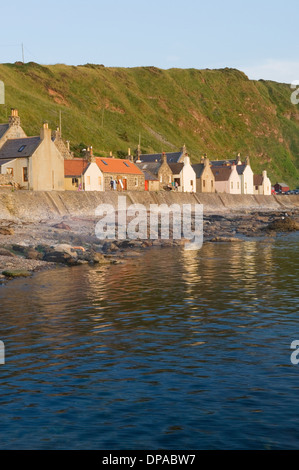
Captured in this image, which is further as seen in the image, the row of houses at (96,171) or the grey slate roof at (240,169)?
the grey slate roof at (240,169)

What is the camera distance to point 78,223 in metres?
55.7

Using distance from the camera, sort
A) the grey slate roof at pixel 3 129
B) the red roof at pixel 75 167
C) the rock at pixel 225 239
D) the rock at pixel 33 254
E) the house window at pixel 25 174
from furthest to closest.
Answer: the red roof at pixel 75 167 → the grey slate roof at pixel 3 129 → the house window at pixel 25 174 → the rock at pixel 225 239 → the rock at pixel 33 254

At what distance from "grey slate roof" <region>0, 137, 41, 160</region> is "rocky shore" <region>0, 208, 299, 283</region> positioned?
42.0 feet

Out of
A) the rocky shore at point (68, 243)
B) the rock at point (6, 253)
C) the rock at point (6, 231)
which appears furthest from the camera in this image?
the rock at point (6, 231)

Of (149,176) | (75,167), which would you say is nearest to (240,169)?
(149,176)

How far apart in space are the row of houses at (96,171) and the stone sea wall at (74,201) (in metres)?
4.08

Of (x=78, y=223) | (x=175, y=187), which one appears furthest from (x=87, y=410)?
(x=175, y=187)

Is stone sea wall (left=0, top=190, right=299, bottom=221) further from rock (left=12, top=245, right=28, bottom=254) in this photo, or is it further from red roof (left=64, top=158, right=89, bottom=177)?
rock (left=12, top=245, right=28, bottom=254)

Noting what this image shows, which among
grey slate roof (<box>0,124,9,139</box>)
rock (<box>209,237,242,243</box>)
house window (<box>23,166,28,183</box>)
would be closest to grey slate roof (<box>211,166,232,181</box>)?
grey slate roof (<box>0,124,9,139</box>)

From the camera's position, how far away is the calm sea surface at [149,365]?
1036 centimetres

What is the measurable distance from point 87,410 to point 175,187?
94.0m

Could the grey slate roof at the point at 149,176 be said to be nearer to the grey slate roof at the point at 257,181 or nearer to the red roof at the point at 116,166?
the red roof at the point at 116,166

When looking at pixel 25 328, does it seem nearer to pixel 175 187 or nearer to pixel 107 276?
pixel 107 276

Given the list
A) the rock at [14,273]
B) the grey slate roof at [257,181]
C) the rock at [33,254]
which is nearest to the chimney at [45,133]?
the rock at [33,254]
